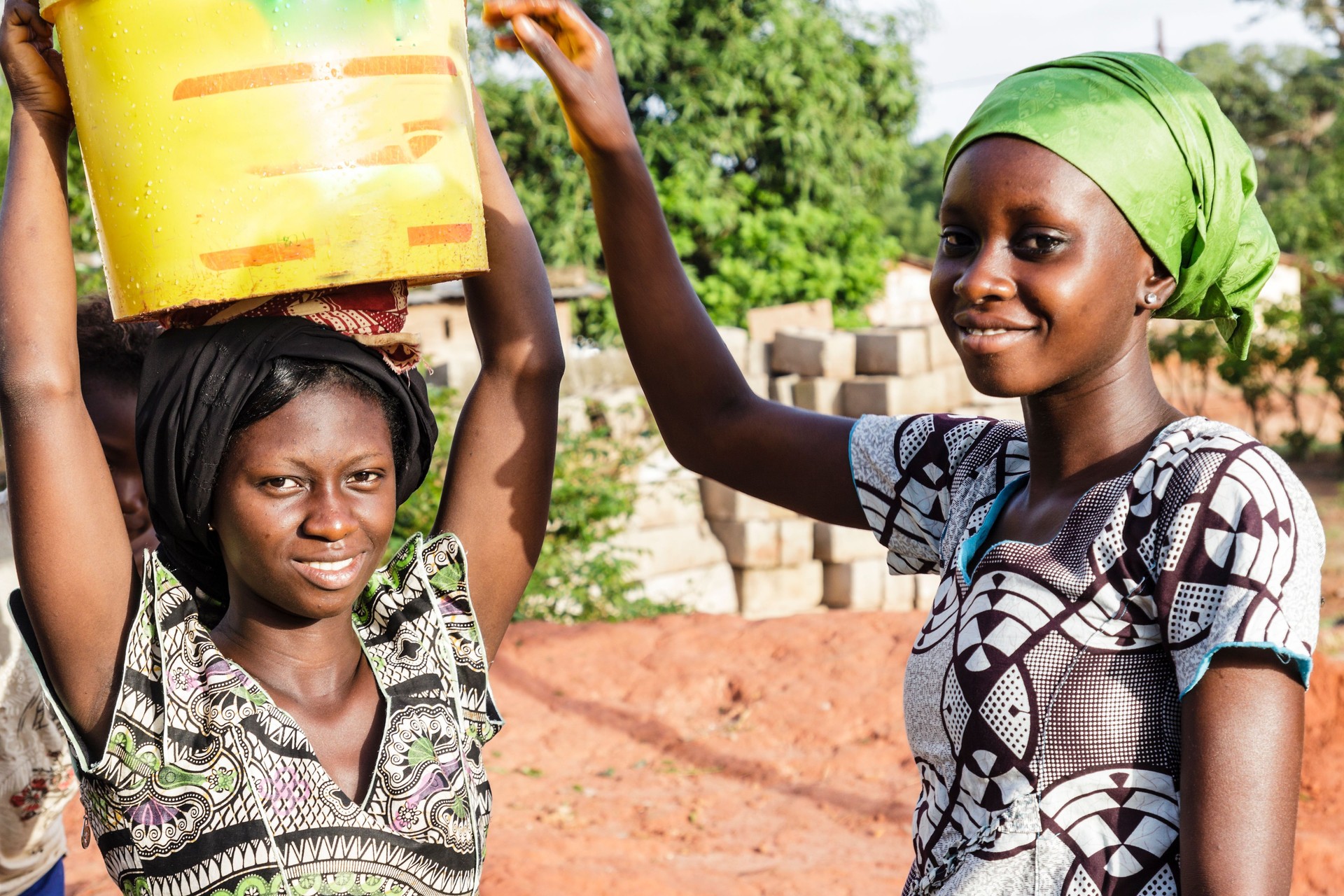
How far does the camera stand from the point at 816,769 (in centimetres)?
590

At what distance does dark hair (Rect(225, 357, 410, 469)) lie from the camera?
169cm

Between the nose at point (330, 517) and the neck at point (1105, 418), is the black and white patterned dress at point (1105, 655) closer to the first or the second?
the neck at point (1105, 418)

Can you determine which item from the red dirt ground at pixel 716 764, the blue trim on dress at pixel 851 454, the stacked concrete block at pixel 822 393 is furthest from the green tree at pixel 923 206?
the blue trim on dress at pixel 851 454

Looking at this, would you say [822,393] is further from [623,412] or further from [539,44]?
[539,44]

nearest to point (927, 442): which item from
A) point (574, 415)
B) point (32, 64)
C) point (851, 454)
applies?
point (851, 454)

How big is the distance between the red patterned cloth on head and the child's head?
771mm

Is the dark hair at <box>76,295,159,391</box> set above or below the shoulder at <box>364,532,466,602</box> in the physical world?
above

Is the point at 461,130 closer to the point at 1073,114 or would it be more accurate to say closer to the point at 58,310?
the point at 58,310

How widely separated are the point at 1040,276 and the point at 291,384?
3.24 ft

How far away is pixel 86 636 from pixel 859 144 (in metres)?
14.3

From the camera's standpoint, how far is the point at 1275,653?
138 cm

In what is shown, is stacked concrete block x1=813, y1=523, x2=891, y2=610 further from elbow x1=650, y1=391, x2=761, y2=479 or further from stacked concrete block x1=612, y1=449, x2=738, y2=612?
elbow x1=650, y1=391, x2=761, y2=479

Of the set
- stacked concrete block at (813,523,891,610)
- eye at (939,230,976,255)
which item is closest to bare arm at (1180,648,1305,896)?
eye at (939,230,976,255)

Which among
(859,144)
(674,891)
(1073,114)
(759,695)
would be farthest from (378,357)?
(859,144)
